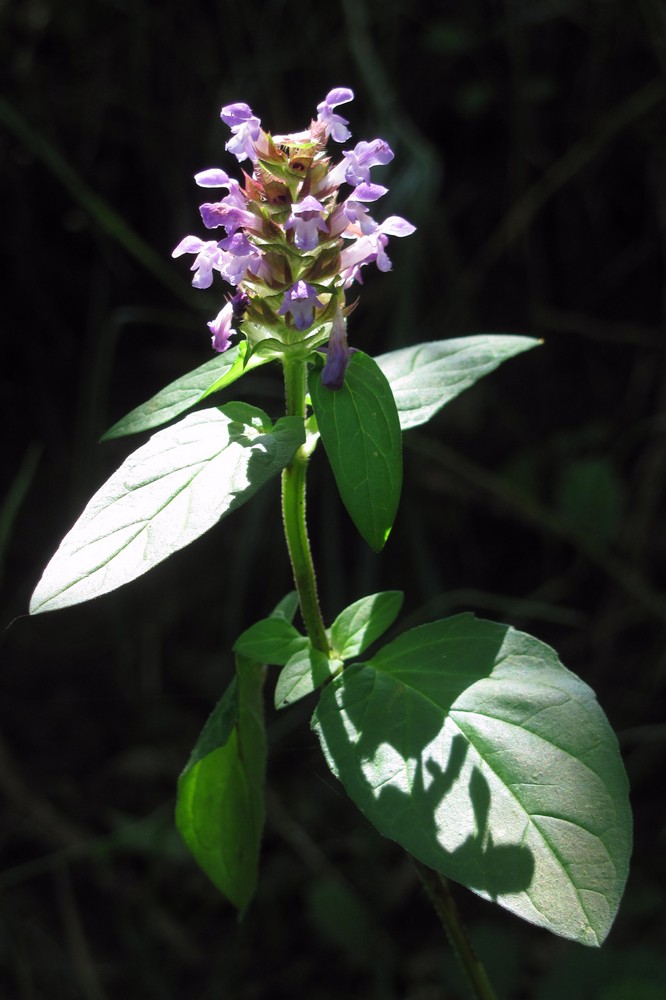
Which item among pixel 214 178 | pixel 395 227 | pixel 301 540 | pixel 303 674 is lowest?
pixel 303 674

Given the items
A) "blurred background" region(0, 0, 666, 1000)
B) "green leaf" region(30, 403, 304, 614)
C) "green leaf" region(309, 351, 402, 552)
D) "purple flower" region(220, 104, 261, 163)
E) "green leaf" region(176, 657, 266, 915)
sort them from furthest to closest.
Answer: "blurred background" region(0, 0, 666, 1000) → "green leaf" region(176, 657, 266, 915) → "purple flower" region(220, 104, 261, 163) → "green leaf" region(309, 351, 402, 552) → "green leaf" region(30, 403, 304, 614)

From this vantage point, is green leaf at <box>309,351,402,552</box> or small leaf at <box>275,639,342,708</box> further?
small leaf at <box>275,639,342,708</box>

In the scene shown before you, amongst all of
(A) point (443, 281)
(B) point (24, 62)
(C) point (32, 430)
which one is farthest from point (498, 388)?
(B) point (24, 62)

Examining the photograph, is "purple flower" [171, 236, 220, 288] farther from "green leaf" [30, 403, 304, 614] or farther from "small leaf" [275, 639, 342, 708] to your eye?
"small leaf" [275, 639, 342, 708]

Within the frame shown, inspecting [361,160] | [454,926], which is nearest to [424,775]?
[454,926]

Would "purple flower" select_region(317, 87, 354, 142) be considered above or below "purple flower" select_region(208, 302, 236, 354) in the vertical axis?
above

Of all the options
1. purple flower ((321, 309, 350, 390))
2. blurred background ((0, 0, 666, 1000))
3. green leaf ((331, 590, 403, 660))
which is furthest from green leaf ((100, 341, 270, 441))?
blurred background ((0, 0, 666, 1000))

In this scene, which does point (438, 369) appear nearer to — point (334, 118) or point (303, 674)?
point (334, 118)

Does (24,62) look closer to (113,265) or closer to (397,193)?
(113,265)
